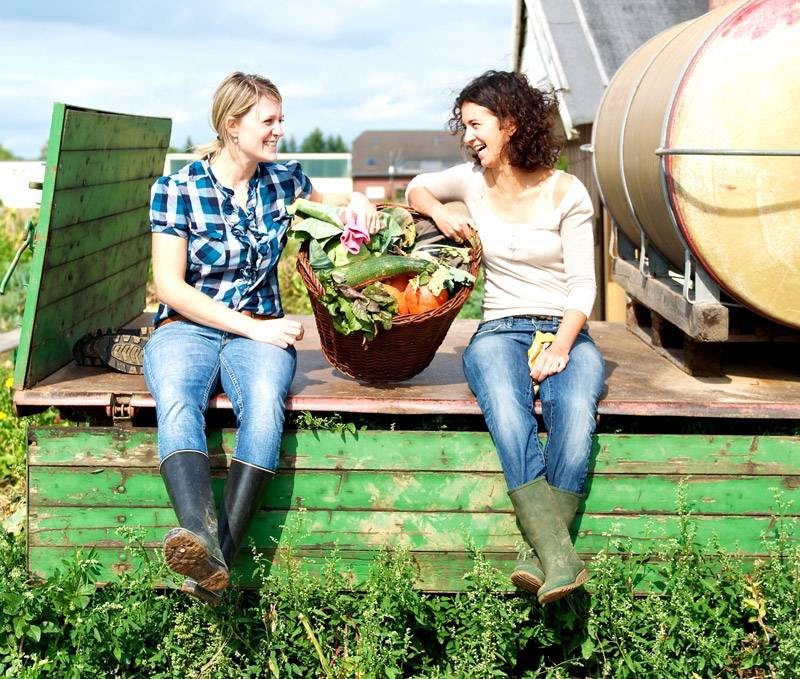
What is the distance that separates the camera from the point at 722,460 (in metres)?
3.76

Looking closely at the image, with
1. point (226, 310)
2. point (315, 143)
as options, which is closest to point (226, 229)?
point (226, 310)

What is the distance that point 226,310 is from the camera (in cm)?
376

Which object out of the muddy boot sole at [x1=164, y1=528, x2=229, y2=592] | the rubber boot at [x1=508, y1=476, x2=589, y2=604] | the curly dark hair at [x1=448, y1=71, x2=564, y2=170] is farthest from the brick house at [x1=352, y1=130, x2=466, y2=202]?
the muddy boot sole at [x1=164, y1=528, x2=229, y2=592]

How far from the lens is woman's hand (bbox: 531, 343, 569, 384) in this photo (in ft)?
12.3

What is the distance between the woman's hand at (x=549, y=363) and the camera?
148 inches

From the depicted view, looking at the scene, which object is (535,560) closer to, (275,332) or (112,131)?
(275,332)

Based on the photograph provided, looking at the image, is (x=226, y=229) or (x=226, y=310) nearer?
Answer: (x=226, y=310)

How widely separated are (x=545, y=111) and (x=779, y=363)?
1.68 m

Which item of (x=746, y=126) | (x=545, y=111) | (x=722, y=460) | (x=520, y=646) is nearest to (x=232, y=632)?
(x=520, y=646)

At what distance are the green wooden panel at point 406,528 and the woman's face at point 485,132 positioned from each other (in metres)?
1.46

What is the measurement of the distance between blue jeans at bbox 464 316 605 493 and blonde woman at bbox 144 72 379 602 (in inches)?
28.8

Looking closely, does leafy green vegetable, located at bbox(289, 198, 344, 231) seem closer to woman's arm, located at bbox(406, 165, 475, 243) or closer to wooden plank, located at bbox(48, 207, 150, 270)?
woman's arm, located at bbox(406, 165, 475, 243)

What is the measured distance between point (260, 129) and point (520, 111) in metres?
1.04

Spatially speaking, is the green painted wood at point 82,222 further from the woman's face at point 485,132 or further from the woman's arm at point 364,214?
the woman's face at point 485,132
